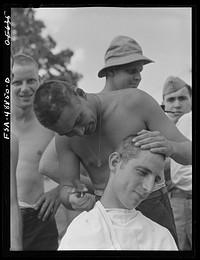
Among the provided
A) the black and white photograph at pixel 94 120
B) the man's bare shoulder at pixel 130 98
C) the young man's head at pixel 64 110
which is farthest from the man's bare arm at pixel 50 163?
the man's bare shoulder at pixel 130 98

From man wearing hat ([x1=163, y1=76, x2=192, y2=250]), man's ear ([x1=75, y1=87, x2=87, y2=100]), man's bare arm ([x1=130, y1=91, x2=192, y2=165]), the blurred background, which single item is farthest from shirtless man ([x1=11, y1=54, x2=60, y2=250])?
man wearing hat ([x1=163, y1=76, x2=192, y2=250])

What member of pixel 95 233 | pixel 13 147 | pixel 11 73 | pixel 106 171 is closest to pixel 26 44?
pixel 11 73

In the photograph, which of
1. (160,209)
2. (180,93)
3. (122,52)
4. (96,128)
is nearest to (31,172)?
(96,128)

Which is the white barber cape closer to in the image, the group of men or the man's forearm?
the group of men

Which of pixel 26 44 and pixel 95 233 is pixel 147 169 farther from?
pixel 26 44

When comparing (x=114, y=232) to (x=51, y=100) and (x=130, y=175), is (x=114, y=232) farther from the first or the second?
(x=51, y=100)

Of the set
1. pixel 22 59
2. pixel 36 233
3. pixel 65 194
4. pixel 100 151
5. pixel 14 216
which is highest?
pixel 22 59

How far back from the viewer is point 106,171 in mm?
2871

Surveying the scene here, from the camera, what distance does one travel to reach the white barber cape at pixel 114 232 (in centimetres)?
279

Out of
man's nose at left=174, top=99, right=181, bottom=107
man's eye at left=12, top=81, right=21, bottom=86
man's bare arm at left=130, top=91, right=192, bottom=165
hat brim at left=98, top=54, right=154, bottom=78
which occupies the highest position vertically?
hat brim at left=98, top=54, right=154, bottom=78

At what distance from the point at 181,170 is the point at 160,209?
0.27 meters

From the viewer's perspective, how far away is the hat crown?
290 cm

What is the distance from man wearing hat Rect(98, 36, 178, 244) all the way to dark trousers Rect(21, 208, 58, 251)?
0.59 m

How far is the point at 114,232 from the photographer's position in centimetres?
279
